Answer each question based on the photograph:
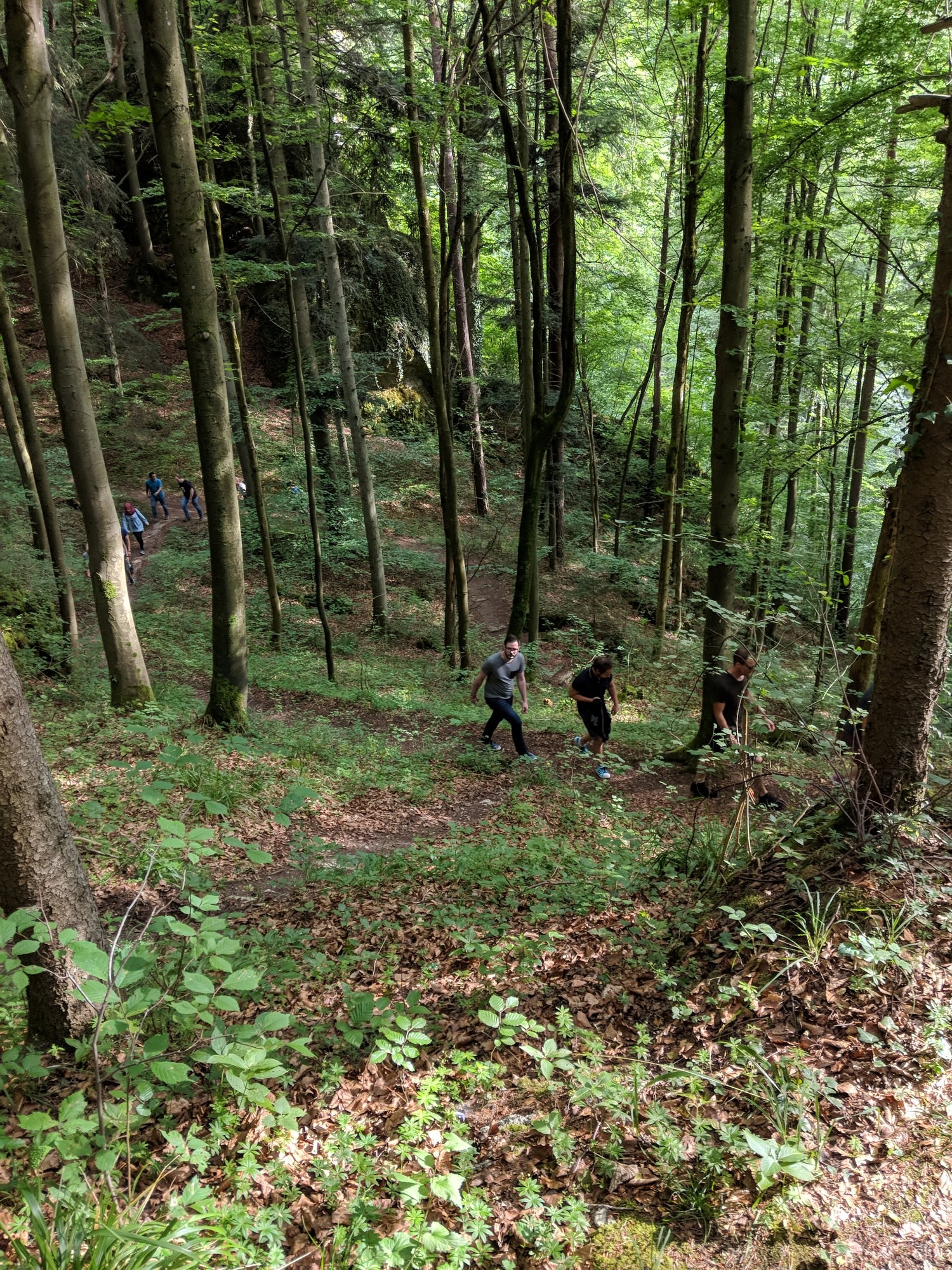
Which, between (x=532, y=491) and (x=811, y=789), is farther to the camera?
(x=532, y=491)

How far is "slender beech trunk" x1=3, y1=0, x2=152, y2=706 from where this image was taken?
6.50 m

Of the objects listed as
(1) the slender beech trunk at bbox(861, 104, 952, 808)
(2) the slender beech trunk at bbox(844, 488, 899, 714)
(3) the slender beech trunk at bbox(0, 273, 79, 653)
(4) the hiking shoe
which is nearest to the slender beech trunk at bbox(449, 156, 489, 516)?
(3) the slender beech trunk at bbox(0, 273, 79, 653)

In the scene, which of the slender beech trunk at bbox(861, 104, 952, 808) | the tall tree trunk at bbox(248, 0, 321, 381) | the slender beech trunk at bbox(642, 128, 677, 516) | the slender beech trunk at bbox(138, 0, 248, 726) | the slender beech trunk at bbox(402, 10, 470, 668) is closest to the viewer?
the slender beech trunk at bbox(861, 104, 952, 808)

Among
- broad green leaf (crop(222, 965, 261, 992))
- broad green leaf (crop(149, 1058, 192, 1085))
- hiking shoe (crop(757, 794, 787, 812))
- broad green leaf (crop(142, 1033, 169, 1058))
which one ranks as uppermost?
broad green leaf (crop(222, 965, 261, 992))

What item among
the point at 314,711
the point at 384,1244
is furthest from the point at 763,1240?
the point at 314,711

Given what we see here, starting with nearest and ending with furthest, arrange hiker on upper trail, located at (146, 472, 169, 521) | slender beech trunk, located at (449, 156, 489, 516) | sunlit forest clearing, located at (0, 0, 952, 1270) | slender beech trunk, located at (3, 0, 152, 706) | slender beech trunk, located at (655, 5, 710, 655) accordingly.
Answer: sunlit forest clearing, located at (0, 0, 952, 1270) < slender beech trunk, located at (3, 0, 152, 706) < slender beech trunk, located at (655, 5, 710, 655) < slender beech trunk, located at (449, 156, 489, 516) < hiker on upper trail, located at (146, 472, 169, 521)

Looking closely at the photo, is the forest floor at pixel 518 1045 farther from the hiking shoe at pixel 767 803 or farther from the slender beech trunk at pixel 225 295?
the slender beech trunk at pixel 225 295

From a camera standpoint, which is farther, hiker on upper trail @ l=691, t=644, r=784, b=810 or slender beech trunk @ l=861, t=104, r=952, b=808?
hiker on upper trail @ l=691, t=644, r=784, b=810

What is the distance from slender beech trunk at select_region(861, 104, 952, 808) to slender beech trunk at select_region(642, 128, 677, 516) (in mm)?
9247

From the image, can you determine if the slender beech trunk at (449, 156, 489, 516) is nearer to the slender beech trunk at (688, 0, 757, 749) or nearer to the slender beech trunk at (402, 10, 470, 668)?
the slender beech trunk at (402, 10, 470, 668)

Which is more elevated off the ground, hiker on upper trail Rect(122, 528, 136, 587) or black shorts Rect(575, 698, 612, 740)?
hiker on upper trail Rect(122, 528, 136, 587)

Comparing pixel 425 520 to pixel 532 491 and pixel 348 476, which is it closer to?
pixel 348 476

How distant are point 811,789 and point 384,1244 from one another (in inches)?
138

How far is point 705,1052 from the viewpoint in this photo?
301cm
